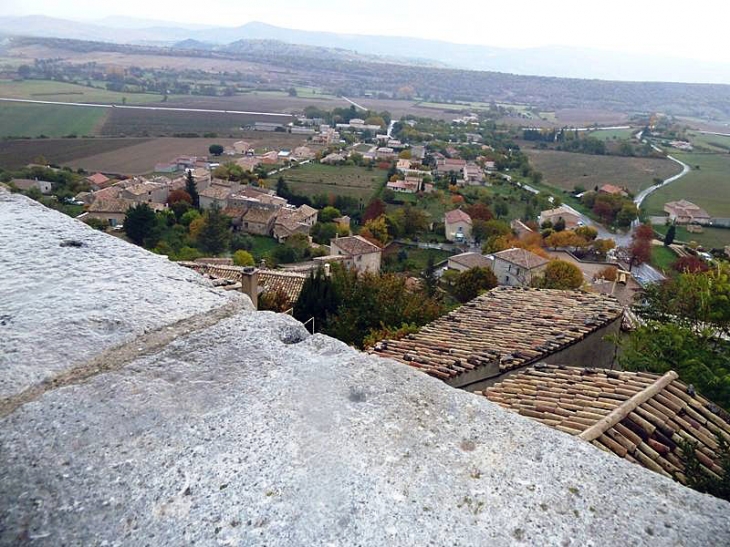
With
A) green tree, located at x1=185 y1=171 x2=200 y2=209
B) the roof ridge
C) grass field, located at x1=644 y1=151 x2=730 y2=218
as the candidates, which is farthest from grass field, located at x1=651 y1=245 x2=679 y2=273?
the roof ridge

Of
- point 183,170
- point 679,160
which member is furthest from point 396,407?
point 679,160

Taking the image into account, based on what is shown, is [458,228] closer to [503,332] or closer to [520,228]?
[520,228]

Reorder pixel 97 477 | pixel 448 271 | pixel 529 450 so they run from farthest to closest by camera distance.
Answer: pixel 448 271, pixel 529 450, pixel 97 477

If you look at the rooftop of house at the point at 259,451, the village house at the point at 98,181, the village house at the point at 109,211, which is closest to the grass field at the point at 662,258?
the village house at the point at 109,211

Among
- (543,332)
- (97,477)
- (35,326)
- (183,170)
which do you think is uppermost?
(35,326)

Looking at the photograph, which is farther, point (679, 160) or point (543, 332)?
point (679, 160)

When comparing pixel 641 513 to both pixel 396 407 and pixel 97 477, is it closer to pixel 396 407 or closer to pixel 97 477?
pixel 396 407

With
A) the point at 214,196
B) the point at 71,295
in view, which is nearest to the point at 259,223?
the point at 214,196

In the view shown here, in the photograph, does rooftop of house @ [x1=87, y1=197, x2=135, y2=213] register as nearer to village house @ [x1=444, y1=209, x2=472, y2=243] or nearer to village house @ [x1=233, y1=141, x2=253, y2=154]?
village house @ [x1=444, y1=209, x2=472, y2=243]
